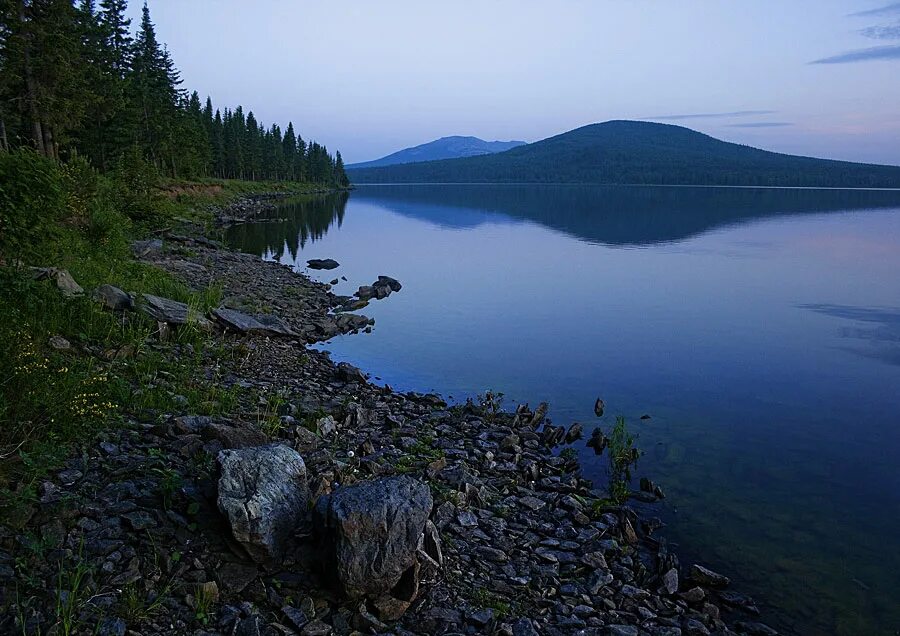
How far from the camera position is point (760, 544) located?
36.6 feet

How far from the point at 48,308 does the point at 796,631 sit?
50.7 ft

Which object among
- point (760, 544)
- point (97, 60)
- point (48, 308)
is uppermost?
point (97, 60)

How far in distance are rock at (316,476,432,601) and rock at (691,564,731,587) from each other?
16.8 feet

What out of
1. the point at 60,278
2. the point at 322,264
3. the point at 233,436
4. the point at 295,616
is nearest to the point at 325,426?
the point at 233,436

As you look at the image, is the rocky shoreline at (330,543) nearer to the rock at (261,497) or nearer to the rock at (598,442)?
the rock at (261,497)

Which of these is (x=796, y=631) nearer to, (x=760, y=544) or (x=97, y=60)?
(x=760, y=544)

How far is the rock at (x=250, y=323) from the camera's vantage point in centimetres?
1841

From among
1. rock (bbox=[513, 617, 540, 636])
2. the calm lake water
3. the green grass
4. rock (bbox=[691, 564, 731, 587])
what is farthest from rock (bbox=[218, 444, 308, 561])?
the calm lake water

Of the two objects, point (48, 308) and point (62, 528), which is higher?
point (48, 308)

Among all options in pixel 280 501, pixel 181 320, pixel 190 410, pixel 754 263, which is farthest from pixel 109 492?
pixel 754 263

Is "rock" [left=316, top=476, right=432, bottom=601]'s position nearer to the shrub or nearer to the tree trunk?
the shrub

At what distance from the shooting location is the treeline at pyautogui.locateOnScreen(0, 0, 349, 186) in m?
37.8

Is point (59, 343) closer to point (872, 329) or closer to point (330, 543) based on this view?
point (330, 543)

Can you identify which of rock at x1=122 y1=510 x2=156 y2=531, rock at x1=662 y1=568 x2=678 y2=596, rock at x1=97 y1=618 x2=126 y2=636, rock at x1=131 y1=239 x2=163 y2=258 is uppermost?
rock at x1=122 y1=510 x2=156 y2=531
